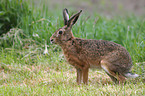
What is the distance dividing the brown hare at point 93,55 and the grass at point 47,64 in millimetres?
226

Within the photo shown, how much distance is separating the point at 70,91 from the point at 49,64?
6.47 feet

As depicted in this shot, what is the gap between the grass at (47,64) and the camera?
4.40 meters

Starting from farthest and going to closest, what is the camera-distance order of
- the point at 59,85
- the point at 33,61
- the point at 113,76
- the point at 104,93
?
1. the point at 33,61
2. the point at 113,76
3. the point at 59,85
4. the point at 104,93

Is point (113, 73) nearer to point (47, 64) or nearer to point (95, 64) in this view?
point (95, 64)

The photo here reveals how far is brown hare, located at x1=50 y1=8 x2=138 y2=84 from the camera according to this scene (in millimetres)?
4770

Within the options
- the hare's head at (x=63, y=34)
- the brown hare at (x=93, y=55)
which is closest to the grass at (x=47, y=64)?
the brown hare at (x=93, y=55)

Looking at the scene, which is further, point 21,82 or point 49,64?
point 49,64

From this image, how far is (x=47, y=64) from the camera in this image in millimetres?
6172

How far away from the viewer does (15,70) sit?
18.9 ft

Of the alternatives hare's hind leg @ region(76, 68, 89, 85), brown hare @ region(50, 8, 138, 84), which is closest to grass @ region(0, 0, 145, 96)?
hare's hind leg @ region(76, 68, 89, 85)

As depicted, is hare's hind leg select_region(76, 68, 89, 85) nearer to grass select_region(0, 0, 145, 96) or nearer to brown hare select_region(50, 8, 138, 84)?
brown hare select_region(50, 8, 138, 84)

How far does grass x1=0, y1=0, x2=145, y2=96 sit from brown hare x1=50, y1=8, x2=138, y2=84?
23cm

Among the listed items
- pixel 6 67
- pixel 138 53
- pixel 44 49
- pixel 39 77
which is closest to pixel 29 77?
pixel 39 77

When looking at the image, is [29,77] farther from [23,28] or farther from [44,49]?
[23,28]
